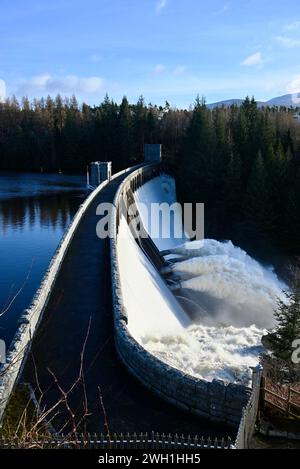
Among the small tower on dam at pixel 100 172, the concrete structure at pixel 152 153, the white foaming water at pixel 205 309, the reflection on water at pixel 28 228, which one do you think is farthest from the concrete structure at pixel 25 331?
the concrete structure at pixel 152 153

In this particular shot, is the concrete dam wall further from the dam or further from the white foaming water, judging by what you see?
the white foaming water

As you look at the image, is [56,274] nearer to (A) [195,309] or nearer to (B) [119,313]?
(B) [119,313]

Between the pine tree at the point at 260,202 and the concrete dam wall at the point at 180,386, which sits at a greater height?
the pine tree at the point at 260,202

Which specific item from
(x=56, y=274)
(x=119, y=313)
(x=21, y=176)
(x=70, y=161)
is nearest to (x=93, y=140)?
(x=70, y=161)

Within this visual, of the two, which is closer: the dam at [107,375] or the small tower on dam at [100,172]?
the dam at [107,375]

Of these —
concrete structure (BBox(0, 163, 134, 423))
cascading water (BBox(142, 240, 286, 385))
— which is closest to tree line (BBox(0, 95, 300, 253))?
cascading water (BBox(142, 240, 286, 385))

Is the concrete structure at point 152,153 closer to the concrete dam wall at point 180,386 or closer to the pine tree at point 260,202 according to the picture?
the pine tree at point 260,202
